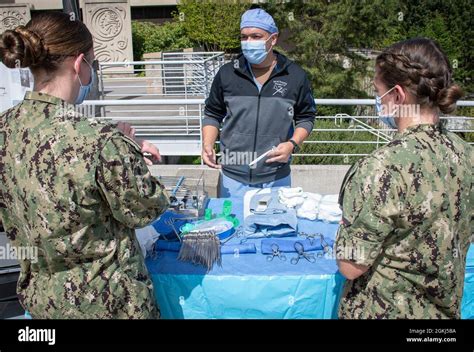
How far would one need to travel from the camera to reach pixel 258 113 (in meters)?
2.73

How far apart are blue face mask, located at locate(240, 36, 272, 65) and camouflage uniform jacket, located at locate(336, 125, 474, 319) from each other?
1.43 metres

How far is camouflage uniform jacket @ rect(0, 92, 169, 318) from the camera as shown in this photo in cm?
135

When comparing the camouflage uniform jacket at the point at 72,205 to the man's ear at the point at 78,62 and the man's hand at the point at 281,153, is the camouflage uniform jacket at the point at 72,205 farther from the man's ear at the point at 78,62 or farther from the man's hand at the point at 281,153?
the man's hand at the point at 281,153

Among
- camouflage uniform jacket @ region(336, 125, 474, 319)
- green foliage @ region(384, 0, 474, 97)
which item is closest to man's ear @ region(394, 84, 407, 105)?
camouflage uniform jacket @ region(336, 125, 474, 319)

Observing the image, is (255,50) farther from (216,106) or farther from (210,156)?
(210,156)

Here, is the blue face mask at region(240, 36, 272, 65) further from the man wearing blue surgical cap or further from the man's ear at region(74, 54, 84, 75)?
the man's ear at region(74, 54, 84, 75)

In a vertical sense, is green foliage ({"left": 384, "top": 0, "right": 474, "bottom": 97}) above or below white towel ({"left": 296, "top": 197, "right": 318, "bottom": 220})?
above

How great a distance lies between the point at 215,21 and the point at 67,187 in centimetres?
2003

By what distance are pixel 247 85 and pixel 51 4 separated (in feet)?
82.7

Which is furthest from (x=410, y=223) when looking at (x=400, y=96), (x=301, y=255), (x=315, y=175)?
(x=315, y=175)

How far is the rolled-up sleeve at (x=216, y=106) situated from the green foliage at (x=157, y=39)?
722 inches

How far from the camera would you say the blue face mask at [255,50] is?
2.66m

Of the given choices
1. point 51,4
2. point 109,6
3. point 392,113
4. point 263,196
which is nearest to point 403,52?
point 392,113

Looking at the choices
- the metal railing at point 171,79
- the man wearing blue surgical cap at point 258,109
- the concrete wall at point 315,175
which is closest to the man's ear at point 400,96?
the man wearing blue surgical cap at point 258,109
